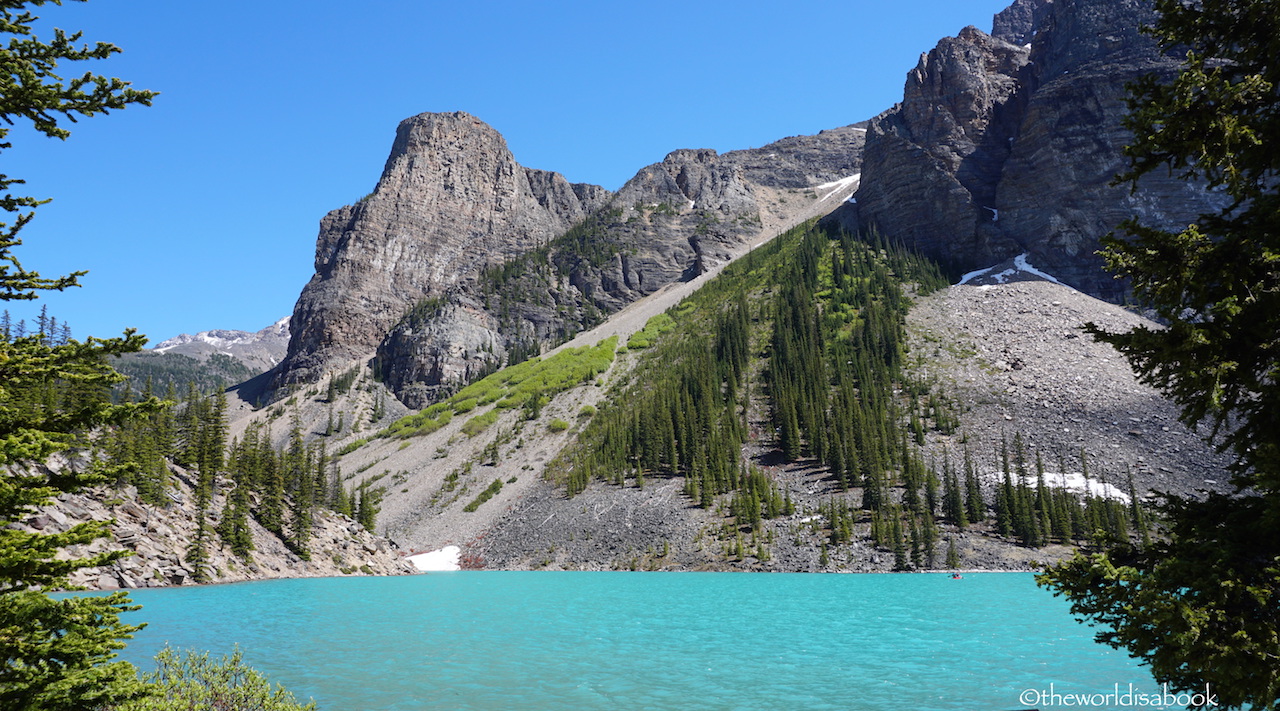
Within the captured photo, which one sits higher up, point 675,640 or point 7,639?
point 7,639

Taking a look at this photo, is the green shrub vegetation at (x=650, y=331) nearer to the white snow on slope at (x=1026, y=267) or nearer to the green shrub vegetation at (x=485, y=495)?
the green shrub vegetation at (x=485, y=495)

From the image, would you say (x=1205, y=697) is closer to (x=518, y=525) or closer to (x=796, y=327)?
(x=518, y=525)

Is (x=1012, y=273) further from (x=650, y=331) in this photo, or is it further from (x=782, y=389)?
(x=650, y=331)

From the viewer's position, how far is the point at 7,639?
6.94 meters

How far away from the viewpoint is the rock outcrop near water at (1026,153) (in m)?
137

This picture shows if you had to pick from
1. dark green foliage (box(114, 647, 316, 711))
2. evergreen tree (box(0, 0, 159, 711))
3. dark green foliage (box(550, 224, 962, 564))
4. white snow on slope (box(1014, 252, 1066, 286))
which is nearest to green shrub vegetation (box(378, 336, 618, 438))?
dark green foliage (box(550, 224, 962, 564))

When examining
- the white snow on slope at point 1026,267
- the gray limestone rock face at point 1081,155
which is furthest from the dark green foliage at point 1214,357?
the white snow on slope at point 1026,267

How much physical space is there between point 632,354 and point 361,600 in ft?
359

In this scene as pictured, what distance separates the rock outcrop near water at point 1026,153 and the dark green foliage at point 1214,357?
141265 millimetres

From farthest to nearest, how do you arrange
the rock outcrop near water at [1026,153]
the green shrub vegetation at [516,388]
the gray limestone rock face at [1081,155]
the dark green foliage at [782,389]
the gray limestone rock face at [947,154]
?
the gray limestone rock face at [947,154], the green shrub vegetation at [516,388], the rock outcrop near water at [1026,153], the gray limestone rock face at [1081,155], the dark green foliage at [782,389]

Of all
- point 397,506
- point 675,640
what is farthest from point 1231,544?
point 397,506

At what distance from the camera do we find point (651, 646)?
27.6 meters

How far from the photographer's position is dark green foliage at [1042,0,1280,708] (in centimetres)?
782

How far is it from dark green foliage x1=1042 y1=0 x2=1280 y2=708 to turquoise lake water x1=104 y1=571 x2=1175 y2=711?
36.2 feet
